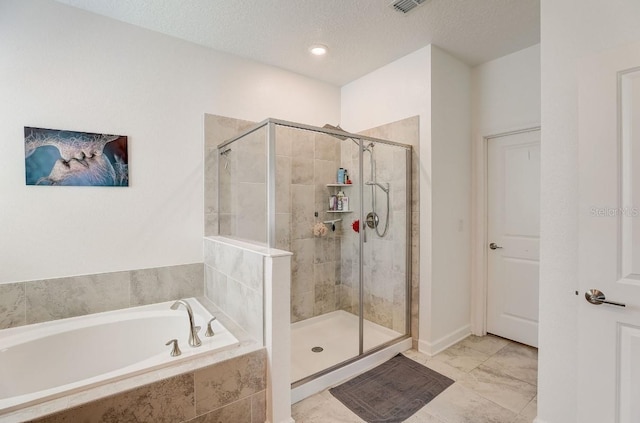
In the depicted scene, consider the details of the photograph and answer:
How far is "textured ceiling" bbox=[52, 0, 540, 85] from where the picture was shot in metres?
2.05

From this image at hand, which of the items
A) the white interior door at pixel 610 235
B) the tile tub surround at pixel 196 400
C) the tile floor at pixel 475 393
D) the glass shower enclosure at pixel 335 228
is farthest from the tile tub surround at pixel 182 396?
the white interior door at pixel 610 235

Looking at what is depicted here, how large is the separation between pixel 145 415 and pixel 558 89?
2.65 meters

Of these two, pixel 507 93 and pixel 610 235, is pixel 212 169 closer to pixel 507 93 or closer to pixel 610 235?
pixel 610 235

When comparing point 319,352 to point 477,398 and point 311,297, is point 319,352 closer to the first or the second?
point 311,297

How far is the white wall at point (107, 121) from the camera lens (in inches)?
74.8

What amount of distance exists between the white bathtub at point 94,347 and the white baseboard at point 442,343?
1.72 metres

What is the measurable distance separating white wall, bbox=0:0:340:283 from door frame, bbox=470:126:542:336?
2275 millimetres

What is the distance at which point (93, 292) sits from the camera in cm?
213

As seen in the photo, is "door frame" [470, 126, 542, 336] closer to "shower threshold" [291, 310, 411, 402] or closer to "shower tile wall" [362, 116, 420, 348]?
"shower tile wall" [362, 116, 420, 348]

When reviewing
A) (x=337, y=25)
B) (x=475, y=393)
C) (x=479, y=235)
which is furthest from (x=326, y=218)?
(x=475, y=393)

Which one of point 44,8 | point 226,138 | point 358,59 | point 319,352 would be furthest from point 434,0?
point 319,352

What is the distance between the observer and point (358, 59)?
282 cm

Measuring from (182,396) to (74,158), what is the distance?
5.75 feet

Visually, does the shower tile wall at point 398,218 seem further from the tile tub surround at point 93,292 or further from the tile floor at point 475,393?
the tile tub surround at point 93,292
